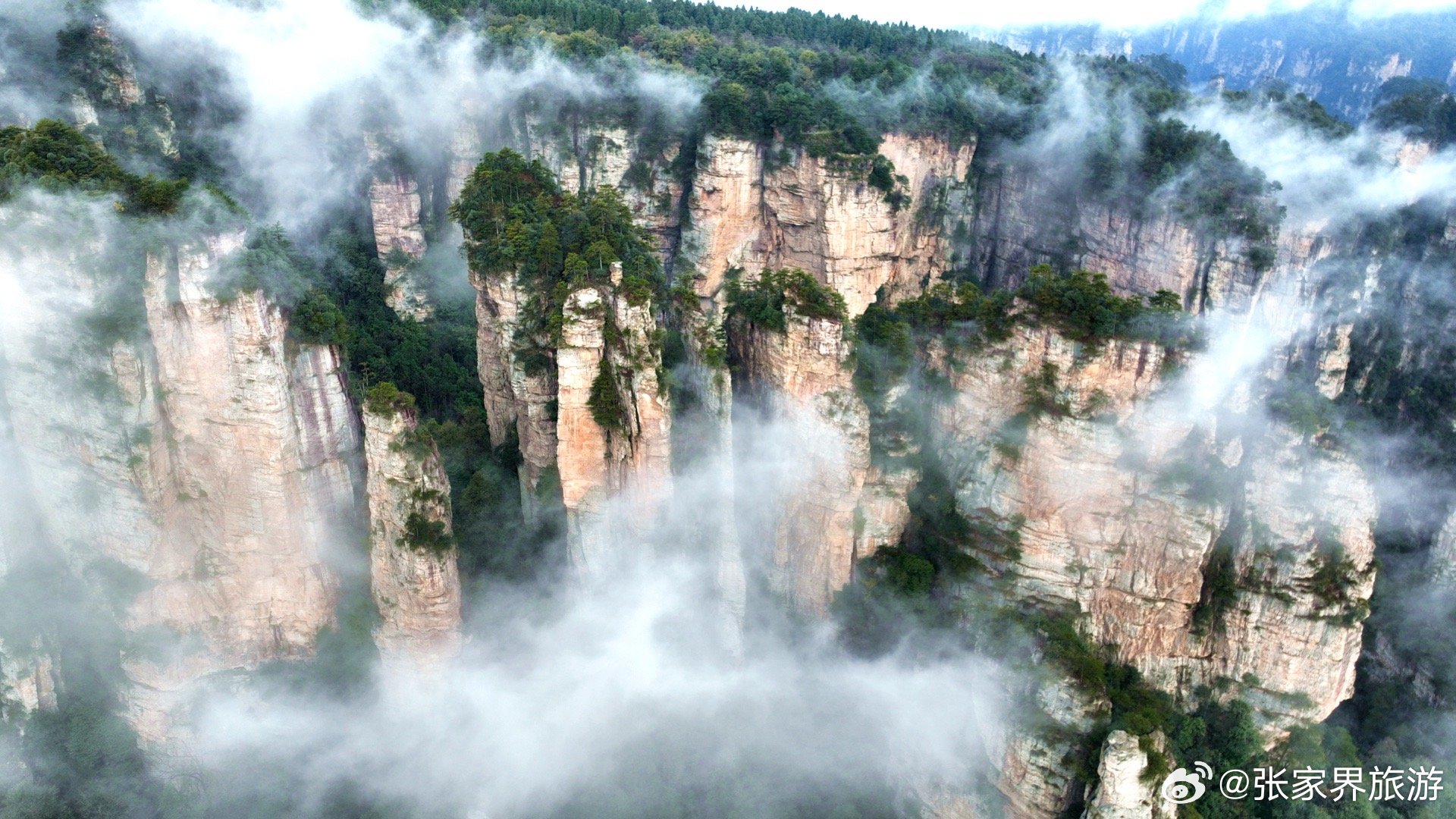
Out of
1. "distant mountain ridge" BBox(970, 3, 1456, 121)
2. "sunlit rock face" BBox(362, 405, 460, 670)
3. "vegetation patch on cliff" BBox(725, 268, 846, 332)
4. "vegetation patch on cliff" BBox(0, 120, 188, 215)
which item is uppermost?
"distant mountain ridge" BBox(970, 3, 1456, 121)

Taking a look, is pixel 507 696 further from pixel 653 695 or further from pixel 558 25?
pixel 558 25

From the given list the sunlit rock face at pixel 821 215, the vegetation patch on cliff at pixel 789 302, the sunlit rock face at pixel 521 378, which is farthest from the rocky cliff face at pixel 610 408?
the sunlit rock face at pixel 821 215

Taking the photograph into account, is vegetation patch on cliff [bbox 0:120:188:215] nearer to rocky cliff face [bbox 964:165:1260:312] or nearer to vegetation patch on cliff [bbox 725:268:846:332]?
vegetation patch on cliff [bbox 725:268:846:332]

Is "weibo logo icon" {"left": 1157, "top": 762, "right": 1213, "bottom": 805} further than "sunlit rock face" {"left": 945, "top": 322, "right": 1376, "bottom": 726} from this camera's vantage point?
No

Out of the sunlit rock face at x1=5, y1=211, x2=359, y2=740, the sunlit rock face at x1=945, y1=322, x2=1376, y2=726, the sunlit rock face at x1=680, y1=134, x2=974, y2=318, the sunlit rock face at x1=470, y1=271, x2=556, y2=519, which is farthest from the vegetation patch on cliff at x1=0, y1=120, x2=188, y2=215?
the sunlit rock face at x1=680, y1=134, x2=974, y2=318

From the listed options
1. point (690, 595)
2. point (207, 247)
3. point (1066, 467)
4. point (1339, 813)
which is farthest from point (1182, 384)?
point (207, 247)

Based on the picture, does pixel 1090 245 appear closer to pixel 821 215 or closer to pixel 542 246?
pixel 821 215

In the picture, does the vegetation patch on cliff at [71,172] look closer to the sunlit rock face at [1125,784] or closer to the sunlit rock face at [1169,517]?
the sunlit rock face at [1169,517]
